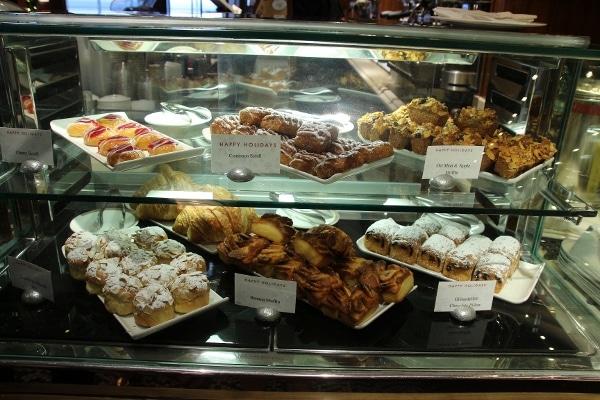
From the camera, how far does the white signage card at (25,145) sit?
4.36 ft

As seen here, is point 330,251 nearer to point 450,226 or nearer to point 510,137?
point 450,226

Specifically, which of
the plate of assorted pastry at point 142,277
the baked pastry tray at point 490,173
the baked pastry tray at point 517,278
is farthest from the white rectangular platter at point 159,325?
the baked pastry tray at point 490,173

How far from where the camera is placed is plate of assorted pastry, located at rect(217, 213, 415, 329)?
55.6 inches

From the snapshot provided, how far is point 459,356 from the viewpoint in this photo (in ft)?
4.36

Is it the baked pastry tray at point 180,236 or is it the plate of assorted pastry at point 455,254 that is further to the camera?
the baked pastry tray at point 180,236

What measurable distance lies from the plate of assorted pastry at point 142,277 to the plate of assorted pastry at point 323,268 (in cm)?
16

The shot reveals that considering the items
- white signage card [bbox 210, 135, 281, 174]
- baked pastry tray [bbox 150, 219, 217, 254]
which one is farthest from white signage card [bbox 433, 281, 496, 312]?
baked pastry tray [bbox 150, 219, 217, 254]

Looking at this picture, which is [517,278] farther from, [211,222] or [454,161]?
[211,222]

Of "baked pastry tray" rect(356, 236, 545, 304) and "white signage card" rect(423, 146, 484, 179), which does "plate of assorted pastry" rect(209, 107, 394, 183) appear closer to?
"white signage card" rect(423, 146, 484, 179)

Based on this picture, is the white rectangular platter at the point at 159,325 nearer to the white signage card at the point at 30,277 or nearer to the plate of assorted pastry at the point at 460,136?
the white signage card at the point at 30,277

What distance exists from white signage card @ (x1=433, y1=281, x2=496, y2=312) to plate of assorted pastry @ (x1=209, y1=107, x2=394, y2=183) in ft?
1.38

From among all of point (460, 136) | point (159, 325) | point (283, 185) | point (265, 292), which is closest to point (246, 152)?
point (283, 185)

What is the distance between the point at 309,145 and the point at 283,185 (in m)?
0.18

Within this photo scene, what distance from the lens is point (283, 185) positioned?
138 cm
